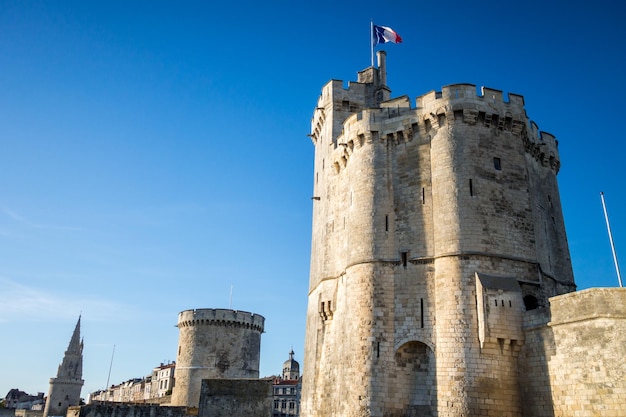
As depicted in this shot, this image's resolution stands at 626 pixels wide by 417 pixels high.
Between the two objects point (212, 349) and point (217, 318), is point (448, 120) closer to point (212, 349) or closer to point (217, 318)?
point (217, 318)

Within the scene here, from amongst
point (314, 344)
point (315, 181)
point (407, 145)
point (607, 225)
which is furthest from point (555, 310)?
point (315, 181)

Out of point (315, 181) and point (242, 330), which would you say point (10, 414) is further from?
point (315, 181)

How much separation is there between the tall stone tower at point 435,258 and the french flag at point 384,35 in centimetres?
504

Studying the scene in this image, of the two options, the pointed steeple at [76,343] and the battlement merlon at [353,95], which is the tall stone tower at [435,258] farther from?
the pointed steeple at [76,343]

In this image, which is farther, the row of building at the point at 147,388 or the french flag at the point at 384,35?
the row of building at the point at 147,388

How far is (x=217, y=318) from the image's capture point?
134 feet

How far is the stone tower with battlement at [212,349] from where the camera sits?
129 ft

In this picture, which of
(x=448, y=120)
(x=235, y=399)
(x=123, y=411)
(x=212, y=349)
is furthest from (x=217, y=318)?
(x=448, y=120)

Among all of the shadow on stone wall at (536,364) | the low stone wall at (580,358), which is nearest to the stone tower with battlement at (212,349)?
the shadow on stone wall at (536,364)

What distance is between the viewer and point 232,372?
39.8 meters

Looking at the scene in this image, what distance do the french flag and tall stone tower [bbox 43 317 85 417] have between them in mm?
60799

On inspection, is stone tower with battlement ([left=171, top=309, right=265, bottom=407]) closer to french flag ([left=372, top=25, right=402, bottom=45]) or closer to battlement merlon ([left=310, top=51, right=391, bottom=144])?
battlement merlon ([left=310, top=51, right=391, bottom=144])

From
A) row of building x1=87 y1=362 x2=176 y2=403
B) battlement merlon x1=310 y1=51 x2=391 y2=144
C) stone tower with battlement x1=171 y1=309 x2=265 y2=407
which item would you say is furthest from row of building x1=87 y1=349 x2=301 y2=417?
battlement merlon x1=310 y1=51 x2=391 y2=144

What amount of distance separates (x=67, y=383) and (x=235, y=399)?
5432 cm
